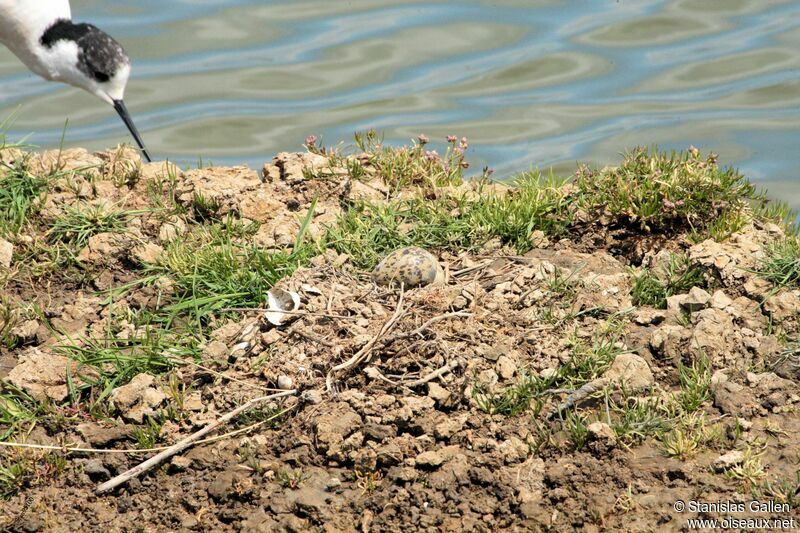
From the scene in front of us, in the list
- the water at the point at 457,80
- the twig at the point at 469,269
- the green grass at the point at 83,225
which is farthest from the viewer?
the water at the point at 457,80

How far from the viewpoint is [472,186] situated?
5.31 meters

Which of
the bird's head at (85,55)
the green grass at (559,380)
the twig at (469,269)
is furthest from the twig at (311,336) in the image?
the bird's head at (85,55)

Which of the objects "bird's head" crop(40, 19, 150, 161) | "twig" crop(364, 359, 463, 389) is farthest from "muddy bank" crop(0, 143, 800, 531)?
"bird's head" crop(40, 19, 150, 161)

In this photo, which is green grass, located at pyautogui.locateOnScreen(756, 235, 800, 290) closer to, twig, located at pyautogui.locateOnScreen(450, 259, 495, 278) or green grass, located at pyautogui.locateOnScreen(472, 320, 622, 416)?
green grass, located at pyautogui.locateOnScreen(472, 320, 622, 416)

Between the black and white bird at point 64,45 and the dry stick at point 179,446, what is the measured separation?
3.93 meters

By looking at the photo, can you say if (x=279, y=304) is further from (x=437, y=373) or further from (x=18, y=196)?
(x=18, y=196)

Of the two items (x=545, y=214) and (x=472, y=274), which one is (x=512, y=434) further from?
(x=545, y=214)

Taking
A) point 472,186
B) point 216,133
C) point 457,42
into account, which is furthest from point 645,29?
point 472,186

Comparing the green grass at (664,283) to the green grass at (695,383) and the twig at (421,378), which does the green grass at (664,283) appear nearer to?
the green grass at (695,383)

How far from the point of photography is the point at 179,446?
149 inches

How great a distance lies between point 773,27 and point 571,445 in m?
8.13

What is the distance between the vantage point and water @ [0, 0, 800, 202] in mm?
8914

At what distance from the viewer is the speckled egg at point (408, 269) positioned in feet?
13.8

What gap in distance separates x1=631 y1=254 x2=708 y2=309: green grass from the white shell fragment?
142cm
